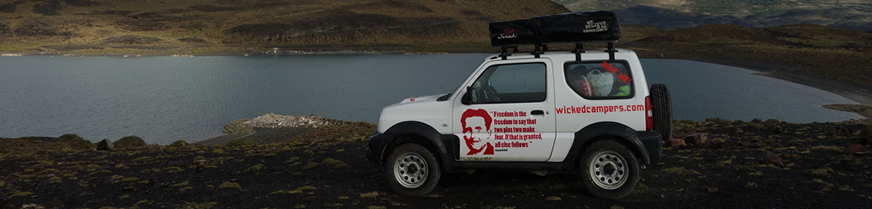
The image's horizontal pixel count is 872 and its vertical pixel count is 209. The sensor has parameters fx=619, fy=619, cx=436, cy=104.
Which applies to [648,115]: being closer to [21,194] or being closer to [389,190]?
[389,190]

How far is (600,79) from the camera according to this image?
846 cm

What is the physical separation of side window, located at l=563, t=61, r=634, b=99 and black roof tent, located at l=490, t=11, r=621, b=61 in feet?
0.55

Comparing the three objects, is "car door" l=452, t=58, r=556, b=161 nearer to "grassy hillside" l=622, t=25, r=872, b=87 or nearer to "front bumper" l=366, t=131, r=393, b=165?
"front bumper" l=366, t=131, r=393, b=165

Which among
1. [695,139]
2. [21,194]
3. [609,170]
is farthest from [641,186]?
[21,194]

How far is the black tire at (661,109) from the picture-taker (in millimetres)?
8414

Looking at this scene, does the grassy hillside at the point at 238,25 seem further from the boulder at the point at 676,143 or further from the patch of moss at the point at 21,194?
the patch of moss at the point at 21,194

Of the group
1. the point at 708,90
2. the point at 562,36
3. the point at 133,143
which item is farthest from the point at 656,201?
the point at 708,90

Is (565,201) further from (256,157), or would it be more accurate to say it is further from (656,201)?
(256,157)

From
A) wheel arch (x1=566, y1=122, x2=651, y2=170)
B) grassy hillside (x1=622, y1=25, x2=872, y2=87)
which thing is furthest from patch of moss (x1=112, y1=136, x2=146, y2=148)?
Result: grassy hillside (x1=622, y1=25, x2=872, y2=87)

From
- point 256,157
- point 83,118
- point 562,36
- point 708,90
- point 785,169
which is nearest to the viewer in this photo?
point 562,36

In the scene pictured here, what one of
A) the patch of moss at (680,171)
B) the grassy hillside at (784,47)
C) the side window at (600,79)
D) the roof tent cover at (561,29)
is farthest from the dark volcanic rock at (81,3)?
the side window at (600,79)

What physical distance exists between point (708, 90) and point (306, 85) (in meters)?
33.6

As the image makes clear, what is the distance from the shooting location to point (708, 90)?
1895 inches

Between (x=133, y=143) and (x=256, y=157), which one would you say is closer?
(x=256, y=157)
